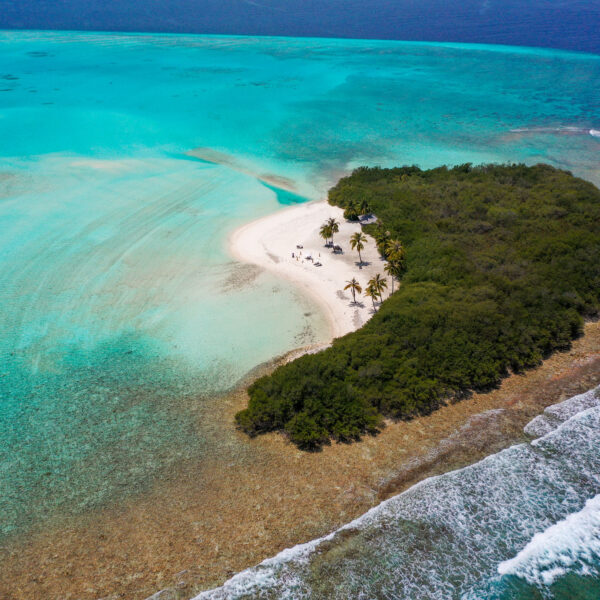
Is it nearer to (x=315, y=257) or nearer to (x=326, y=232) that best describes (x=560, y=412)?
(x=315, y=257)

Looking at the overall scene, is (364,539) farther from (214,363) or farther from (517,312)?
(517,312)

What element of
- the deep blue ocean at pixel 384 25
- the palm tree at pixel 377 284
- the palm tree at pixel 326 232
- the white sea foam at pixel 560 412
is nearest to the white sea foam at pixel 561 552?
the white sea foam at pixel 560 412

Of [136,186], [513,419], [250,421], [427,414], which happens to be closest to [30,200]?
[136,186]

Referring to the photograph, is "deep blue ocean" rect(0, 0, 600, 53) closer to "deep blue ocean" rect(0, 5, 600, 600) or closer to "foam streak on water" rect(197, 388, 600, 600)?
"deep blue ocean" rect(0, 5, 600, 600)

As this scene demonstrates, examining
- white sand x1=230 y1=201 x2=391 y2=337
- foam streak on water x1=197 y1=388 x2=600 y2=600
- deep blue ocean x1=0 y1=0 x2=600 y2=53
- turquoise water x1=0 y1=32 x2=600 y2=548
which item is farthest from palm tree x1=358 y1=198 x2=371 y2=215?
deep blue ocean x1=0 y1=0 x2=600 y2=53

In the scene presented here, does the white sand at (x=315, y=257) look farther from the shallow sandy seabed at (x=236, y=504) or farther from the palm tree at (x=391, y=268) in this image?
the shallow sandy seabed at (x=236, y=504)
